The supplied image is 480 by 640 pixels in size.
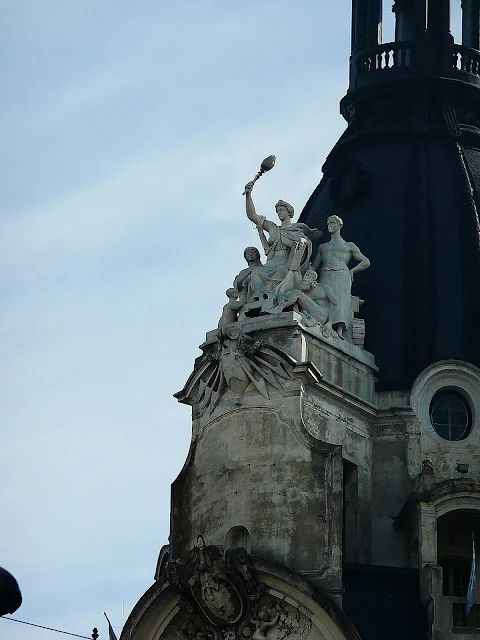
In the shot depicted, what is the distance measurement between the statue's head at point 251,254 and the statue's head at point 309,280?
1401 mm

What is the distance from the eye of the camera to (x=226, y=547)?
31781mm

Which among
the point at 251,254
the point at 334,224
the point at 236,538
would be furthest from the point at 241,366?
the point at 334,224

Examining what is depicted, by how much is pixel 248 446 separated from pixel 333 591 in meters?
3.56

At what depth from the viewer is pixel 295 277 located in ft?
114

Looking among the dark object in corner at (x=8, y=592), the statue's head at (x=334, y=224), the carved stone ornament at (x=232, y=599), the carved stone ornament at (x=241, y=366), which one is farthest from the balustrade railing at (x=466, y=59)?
the dark object in corner at (x=8, y=592)

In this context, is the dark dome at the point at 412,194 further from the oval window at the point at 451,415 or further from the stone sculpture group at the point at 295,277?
the stone sculpture group at the point at 295,277

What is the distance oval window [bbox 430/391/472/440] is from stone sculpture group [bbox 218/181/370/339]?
8.45 feet

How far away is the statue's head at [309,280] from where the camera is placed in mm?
34875

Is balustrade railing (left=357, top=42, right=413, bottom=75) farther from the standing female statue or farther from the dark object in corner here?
the dark object in corner

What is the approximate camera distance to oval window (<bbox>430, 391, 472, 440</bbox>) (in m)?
35.5

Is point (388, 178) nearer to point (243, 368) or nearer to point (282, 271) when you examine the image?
point (282, 271)

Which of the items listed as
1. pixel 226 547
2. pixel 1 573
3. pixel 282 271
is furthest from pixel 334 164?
pixel 1 573

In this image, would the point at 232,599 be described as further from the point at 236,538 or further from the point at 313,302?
the point at 313,302

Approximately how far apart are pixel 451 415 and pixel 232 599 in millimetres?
7421
